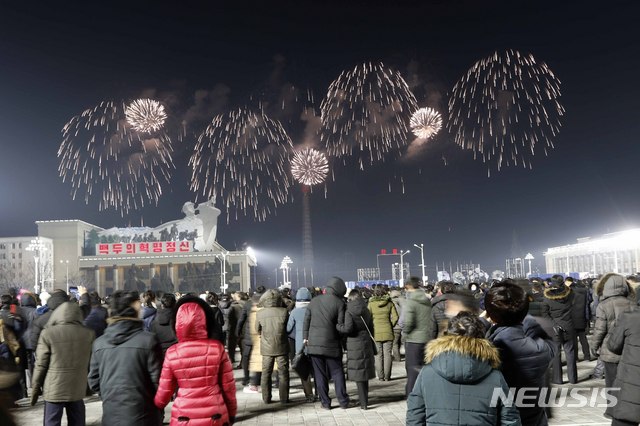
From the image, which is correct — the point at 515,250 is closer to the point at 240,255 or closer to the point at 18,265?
the point at 240,255

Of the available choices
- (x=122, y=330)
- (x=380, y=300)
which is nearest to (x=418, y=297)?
(x=380, y=300)

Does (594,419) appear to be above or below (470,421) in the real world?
below

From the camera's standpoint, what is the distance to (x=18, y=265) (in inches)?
4840

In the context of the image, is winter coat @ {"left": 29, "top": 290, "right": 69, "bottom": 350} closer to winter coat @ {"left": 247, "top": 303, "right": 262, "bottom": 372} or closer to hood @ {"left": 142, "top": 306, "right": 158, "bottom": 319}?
hood @ {"left": 142, "top": 306, "right": 158, "bottom": 319}

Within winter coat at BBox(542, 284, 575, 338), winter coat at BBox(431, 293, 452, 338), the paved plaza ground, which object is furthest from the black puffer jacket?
winter coat at BBox(542, 284, 575, 338)

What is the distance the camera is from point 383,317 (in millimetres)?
12281

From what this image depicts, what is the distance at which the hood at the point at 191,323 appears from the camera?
467 centimetres

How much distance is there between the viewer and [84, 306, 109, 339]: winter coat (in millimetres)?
10591

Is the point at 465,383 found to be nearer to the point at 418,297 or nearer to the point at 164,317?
the point at 418,297

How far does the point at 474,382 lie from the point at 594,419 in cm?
588

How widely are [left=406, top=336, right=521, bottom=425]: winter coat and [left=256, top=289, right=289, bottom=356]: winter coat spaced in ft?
22.2

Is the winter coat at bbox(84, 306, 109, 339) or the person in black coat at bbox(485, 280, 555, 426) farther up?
the person in black coat at bbox(485, 280, 555, 426)

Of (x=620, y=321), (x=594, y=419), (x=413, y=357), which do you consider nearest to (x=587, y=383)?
(x=594, y=419)

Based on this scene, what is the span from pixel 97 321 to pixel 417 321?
5682 mm
